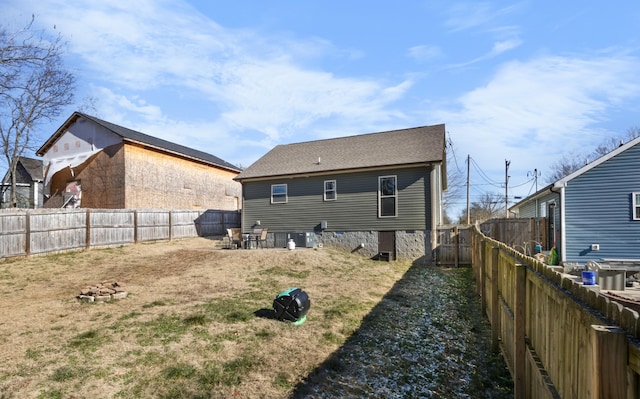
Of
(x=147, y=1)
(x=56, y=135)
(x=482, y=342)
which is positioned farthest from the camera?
(x=56, y=135)

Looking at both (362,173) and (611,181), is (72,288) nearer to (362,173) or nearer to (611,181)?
(362,173)

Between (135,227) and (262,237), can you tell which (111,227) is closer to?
(135,227)

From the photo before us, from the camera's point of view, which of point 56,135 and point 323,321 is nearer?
point 323,321

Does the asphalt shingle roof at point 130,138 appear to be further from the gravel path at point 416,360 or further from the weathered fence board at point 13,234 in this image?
the gravel path at point 416,360

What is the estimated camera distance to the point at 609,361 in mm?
1576

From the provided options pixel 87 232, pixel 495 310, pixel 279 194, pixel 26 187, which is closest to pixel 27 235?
pixel 87 232

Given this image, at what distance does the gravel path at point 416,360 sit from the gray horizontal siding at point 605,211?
8.66m

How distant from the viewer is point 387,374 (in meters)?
4.80

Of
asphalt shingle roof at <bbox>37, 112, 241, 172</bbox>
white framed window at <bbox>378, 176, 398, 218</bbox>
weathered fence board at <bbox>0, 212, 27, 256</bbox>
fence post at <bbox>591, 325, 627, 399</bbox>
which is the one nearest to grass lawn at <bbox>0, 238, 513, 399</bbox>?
fence post at <bbox>591, 325, 627, 399</bbox>

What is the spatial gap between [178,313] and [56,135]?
24205 millimetres

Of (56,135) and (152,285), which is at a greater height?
(56,135)

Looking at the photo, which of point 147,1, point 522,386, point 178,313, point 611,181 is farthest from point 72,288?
point 611,181

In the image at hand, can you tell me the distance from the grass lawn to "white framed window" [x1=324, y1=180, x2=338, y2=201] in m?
6.89

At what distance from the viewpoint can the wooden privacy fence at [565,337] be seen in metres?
1.55
